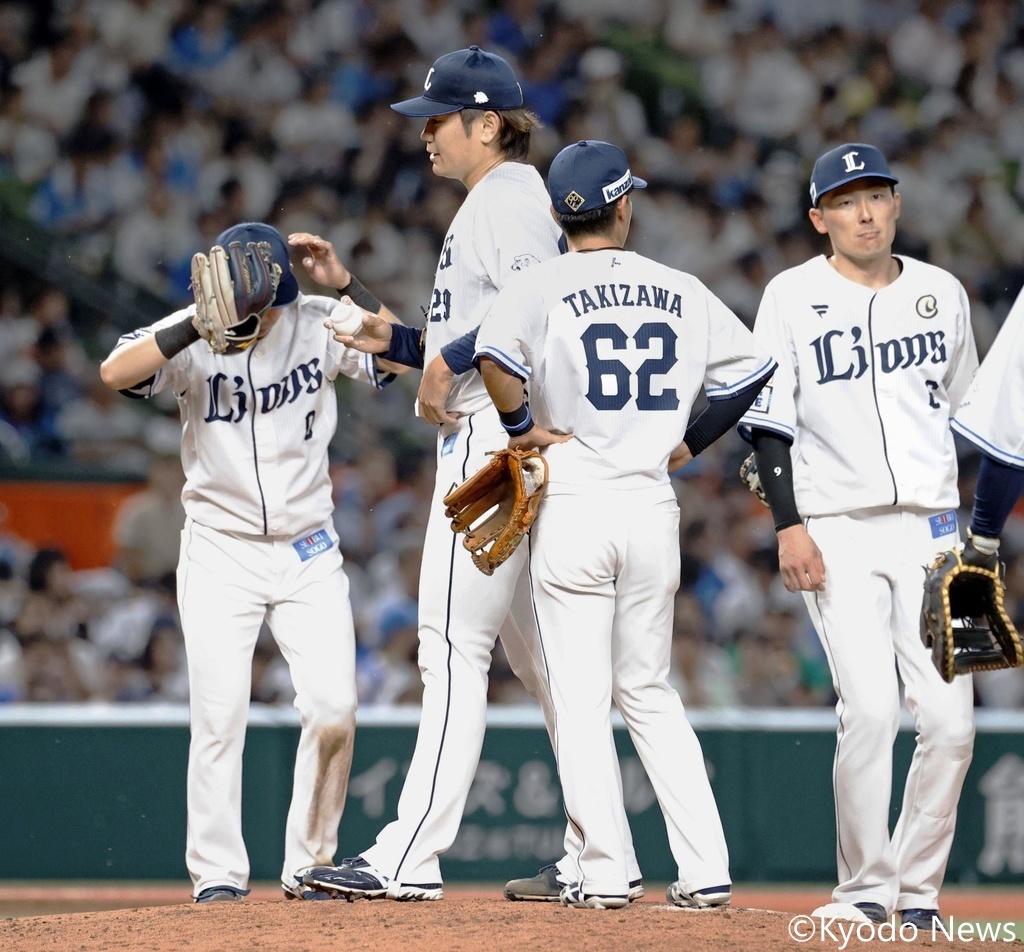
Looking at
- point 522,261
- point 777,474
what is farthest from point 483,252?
point 777,474

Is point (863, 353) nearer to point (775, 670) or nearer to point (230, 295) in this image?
point (230, 295)

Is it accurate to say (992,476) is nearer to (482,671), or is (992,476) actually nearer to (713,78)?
(482,671)

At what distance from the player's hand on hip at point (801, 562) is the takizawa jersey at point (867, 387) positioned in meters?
0.15

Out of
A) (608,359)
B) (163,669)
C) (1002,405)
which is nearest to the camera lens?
(1002,405)

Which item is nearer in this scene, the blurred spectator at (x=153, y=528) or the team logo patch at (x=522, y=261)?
the team logo patch at (x=522, y=261)

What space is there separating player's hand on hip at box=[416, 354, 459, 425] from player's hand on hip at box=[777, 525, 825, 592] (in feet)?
3.71

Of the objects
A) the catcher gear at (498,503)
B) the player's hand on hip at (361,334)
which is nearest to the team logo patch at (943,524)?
the catcher gear at (498,503)

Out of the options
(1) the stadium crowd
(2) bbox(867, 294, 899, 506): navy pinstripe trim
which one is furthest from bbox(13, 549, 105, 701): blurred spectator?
(2) bbox(867, 294, 899, 506): navy pinstripe trim

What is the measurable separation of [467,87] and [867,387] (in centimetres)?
148

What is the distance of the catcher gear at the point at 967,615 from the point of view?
357 centimetres

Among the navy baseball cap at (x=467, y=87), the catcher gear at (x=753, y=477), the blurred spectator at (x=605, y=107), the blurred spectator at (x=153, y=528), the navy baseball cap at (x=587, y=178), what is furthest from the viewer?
the blurred spectator at (x=605, y=107)

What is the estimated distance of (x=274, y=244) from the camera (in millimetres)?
4605

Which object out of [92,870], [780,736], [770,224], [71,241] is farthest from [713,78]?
[92,870]

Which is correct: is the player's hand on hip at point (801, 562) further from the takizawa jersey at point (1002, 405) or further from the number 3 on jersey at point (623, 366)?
the takizawa jersey at point (1002, 405)
